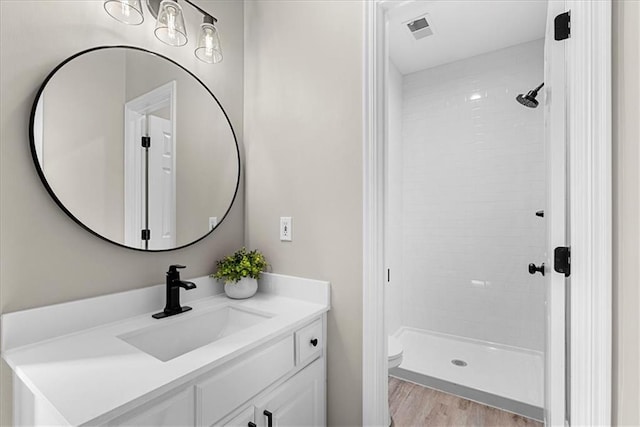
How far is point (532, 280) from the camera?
8.46ft

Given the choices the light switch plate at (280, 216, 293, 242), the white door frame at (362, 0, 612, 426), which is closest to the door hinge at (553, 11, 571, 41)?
the white door frame at (362, 0, 612, 426)

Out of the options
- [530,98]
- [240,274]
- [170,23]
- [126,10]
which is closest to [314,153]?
[240,274]

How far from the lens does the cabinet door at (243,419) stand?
95 cm


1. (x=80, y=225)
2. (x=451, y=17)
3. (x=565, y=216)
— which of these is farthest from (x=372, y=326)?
(x=451, y=17)

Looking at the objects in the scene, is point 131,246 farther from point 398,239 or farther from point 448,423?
point 398,239

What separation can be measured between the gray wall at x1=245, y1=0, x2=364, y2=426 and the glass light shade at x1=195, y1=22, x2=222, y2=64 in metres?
0.27

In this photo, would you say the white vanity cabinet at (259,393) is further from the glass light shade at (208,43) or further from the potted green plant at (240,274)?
the glass light shade at (208,43)

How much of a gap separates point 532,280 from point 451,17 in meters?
2.07

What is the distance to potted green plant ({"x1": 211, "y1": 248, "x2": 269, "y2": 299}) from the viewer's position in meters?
1.49

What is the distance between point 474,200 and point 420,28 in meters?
1.44

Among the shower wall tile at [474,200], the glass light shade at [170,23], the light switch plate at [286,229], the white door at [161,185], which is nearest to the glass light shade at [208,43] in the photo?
the glass light shade at [170,23]

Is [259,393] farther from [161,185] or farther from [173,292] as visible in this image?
[161,185]

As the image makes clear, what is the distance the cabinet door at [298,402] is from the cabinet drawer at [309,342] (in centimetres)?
5

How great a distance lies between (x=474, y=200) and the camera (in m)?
2.79
